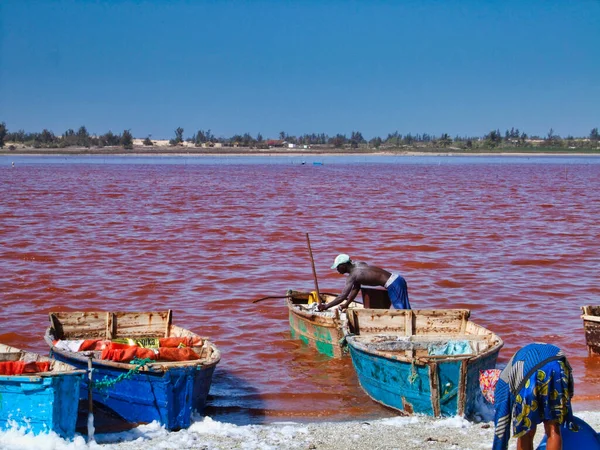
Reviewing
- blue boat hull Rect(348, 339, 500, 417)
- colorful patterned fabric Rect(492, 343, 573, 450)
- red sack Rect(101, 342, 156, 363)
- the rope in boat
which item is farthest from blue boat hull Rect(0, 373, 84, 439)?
colorful patterned fabric Rect(492, 343, 573, 450)

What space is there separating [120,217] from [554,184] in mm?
33487

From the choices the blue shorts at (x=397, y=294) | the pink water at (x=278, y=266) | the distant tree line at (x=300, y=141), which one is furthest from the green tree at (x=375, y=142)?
the blue shorts at (x=397, y=294)

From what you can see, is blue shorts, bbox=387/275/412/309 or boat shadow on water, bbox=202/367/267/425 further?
blue shorts, bbox=387/275/412/309

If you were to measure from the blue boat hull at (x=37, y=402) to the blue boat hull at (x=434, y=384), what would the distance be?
321 centimetres

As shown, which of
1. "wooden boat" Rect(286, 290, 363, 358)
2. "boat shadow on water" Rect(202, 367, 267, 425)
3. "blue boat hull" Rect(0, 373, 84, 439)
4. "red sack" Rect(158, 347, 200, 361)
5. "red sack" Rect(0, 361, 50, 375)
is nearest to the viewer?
"blue boat hull" Rect(0, 373, 84, 439)

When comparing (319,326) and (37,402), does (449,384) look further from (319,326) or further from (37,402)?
(37,402)

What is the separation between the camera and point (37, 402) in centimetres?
701

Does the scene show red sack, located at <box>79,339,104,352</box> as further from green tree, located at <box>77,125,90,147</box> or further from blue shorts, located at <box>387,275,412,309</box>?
green tree, located at <box>77,125,90,147</box>

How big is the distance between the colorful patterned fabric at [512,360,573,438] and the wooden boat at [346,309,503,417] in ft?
9.46

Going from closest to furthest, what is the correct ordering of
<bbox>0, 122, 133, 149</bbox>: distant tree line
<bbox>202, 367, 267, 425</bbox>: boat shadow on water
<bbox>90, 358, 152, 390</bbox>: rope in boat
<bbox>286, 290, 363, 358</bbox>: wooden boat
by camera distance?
<bbox>90, 358, 152, 390</bbox>: rope in boat < <bbox>202, 367, 267, 425</bbox>: boat shadow on water < <bbox>286, 290, 363, 358</bbox>: wooden boat < <bbox>0, 122, 133, 149</bbox>: distant tree line

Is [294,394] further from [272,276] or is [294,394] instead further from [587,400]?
[272,276]

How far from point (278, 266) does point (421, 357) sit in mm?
11367

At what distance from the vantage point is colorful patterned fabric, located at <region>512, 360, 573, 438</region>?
504 centimetres

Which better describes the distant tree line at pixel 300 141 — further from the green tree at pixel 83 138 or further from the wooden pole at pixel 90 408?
the wooden pole at pixel 90 408
